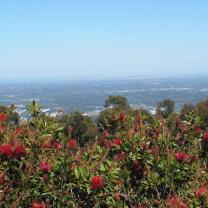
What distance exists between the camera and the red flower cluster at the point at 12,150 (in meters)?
5.16

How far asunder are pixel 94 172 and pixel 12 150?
37.0 inches

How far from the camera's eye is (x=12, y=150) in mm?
5184

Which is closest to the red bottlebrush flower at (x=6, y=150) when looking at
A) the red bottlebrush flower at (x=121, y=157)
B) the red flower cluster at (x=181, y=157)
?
the red bottlebrush flower at (x=121, y=157)

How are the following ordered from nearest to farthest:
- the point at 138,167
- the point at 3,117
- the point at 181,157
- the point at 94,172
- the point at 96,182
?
1. the point at 96,182
2. the point at 94,172
3. the point at 181,157
4. the point at 138,167
5. the point at 3,117

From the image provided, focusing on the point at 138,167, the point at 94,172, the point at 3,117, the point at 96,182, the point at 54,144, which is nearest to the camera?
the point at 96,182

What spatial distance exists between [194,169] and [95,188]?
1.58m

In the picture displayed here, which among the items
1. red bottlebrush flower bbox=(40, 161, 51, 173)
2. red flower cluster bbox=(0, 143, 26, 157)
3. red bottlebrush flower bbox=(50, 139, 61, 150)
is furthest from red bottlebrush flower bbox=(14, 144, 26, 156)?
red bottlebrush flower bbox=(50, 139, 61, 150)

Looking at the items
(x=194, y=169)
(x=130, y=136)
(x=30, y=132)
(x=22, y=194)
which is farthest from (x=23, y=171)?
(x=194, y=169)

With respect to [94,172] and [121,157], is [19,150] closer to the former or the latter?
[94,172]

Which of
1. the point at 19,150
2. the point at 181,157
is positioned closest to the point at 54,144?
the point at 19,150

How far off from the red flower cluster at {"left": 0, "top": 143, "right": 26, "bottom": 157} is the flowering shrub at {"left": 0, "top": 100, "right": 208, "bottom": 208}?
11 mm

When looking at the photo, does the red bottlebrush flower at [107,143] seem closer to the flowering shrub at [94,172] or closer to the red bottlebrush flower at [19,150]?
the flowering shrub at [94,172]

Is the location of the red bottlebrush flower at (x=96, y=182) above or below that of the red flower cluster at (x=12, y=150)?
below

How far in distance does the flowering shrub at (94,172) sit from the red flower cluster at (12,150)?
0.04 ft
